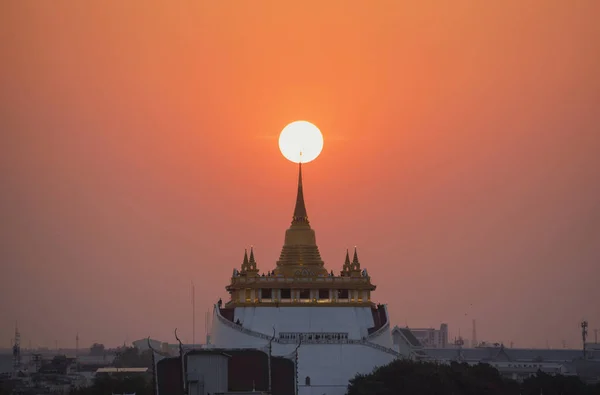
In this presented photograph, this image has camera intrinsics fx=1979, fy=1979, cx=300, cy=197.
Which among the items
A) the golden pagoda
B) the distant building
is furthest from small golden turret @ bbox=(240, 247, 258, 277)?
the distant building

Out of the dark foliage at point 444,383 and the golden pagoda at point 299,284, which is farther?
the golden pagoda at point 299,284

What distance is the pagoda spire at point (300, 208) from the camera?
163750mm

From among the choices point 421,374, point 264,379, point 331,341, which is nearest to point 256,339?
point 331,341

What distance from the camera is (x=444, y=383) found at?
13700 cm

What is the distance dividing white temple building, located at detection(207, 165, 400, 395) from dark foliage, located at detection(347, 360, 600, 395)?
5.15 meters

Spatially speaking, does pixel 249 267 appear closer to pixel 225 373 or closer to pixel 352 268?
pixel 352 268

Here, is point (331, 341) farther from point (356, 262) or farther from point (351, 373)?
point (356, 262)

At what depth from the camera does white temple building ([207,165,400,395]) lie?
15125 centimetres

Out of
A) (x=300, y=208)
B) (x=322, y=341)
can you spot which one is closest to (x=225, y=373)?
(x=322, y=341)

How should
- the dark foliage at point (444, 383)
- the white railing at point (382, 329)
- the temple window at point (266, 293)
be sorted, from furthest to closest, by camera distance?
the temple window at point (266, 293) → the white railing at point (382, 329) → the dark foliage at point (444, 383)

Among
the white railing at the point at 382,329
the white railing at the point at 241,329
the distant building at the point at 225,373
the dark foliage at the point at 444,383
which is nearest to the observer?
the distant building at the point at 225,373

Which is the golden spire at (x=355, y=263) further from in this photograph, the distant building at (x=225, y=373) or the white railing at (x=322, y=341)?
the distant building at (x=225, y=373)

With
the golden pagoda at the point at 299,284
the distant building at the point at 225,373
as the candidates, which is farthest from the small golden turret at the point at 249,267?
the distant building at the point at 225,373

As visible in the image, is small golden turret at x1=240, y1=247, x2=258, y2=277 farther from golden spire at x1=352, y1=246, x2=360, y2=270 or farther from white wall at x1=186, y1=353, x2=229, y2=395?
white wall at x1=186, y1=353, x2=229, y2=395
